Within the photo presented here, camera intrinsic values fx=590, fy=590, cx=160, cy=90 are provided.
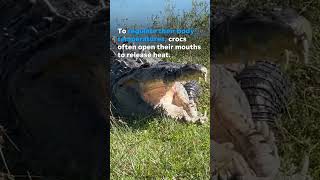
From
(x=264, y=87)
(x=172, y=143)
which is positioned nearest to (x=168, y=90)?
(x=172, y=143)

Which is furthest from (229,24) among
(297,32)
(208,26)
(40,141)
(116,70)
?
(40,141)

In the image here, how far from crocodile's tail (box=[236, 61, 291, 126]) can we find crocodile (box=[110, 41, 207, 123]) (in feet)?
1.20

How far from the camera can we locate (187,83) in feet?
15.0

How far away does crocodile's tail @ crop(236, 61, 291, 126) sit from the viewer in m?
4.54

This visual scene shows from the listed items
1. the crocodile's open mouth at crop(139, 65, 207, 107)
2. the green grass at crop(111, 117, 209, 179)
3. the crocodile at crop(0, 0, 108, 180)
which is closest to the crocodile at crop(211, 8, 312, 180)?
the green grass at crop(111, 117, 209, 179)

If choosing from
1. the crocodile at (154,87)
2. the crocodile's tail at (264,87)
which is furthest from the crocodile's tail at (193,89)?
the crocodile's tail at (264,87)

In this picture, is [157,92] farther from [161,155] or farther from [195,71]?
[161,155]

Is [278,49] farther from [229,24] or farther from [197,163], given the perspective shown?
[197,163]

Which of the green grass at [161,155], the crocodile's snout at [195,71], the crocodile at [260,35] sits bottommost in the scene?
the green grass at [161,155]

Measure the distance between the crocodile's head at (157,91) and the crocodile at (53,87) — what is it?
0.22 metres

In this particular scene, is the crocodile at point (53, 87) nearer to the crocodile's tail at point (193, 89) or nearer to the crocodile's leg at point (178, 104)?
the crocodile's leg at point (178, 104)

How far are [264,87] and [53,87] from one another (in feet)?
5.30

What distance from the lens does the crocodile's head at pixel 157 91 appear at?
4.54 metres

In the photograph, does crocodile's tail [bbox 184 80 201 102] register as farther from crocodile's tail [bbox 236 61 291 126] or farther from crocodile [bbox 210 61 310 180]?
crocodile's tail [bbox 236 61 291 126]
